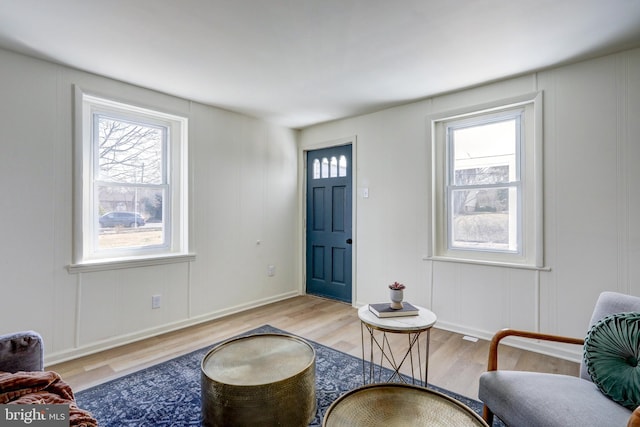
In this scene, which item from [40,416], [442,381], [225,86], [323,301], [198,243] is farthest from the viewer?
[323,301]

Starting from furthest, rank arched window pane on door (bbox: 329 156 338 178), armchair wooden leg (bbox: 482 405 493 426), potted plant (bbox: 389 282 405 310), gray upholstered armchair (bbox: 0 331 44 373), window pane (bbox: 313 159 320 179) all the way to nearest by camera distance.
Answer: window pane (bbox: 313 159 320 179)
arched window pane on door (bbox: 329 156 338 178)
potted plant (bbox: 389 282 405 310)
armchair wooden leg (bbox: 482 405 493 426)
gray upholstered armchair (bbox: 0 331 44 373)

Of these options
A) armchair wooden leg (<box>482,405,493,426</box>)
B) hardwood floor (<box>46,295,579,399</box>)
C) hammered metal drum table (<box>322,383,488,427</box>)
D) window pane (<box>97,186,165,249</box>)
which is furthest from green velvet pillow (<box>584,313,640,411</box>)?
window pane (<box>97,186,165,249</box>)

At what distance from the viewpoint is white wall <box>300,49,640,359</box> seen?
7.82 feet

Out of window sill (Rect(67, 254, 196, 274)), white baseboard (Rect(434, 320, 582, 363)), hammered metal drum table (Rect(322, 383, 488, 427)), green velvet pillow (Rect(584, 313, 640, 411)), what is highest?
window sill (Rect(67, 254, 196, 274))

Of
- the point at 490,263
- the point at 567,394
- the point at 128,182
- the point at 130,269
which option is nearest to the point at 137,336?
the point at 130,269

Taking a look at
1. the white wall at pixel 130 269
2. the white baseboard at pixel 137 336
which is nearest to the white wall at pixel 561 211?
the white wall at pixel 130 269

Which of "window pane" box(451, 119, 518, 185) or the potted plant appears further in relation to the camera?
"window pane" box(451, 119, 518, 185)

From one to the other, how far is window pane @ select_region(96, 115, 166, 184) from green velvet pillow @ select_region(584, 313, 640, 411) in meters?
3.60

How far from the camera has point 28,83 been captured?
96.2 inches

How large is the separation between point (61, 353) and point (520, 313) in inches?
154

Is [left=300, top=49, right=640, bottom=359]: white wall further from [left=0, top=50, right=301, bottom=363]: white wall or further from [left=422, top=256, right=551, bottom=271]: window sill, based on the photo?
[left=0, top=50, right=301, bottom=363]: white wall

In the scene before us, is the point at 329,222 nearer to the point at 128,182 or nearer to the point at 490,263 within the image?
the point at 490,263

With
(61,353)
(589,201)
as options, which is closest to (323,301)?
(61,353)

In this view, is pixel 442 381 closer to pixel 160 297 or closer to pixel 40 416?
pixel 40 416
